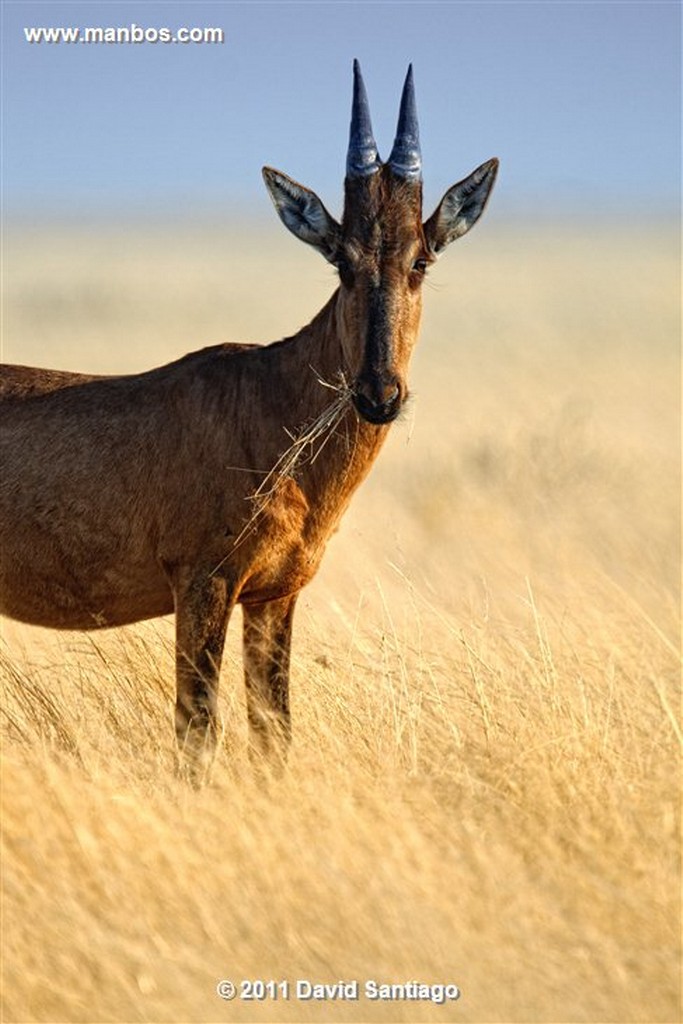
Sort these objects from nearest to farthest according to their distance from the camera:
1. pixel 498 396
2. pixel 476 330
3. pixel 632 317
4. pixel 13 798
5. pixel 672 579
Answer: pixel 13 798, pixel 672 579, pixel 498 396, pixel 476 330, pixel 632 317

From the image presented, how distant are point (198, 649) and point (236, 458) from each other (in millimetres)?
913

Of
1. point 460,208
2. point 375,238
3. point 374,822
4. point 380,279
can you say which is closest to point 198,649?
point 374,822

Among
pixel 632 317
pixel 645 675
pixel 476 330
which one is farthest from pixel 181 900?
pixel 632 317

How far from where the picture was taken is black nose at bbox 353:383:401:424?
6.99m

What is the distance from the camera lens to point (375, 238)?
736 centimetres

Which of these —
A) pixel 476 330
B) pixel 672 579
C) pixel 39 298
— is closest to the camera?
pixel 672 579

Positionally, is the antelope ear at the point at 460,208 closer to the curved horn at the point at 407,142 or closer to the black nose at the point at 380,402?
the curved horn at the point at 407,142

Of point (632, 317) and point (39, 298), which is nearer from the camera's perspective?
point (632, 317)

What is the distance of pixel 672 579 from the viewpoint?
14164 mm

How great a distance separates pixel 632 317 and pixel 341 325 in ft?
148

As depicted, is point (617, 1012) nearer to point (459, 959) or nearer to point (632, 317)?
point (459, 959)

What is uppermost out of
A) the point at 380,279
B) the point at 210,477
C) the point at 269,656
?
the point at 380,279

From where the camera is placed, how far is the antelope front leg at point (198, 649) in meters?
7.38

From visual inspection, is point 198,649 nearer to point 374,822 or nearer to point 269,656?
point 269,656
